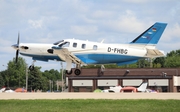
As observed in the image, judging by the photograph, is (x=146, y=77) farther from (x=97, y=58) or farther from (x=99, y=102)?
(x=99, y=102)

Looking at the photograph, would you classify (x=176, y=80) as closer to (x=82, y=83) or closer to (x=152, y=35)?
(x=82, y=83)

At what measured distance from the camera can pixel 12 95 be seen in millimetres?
43562

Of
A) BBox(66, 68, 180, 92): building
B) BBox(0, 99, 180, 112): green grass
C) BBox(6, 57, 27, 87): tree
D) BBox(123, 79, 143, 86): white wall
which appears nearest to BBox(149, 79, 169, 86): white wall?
BBox(66, 68, 180, 92): building

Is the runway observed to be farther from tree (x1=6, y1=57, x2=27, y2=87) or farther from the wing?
tree (x1=6, y1=57, x2=27, y2=87)

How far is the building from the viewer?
8906cm

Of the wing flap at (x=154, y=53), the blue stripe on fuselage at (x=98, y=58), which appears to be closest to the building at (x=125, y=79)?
the blue stripe on fuselage at (x=98, y=58)

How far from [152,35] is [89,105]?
13.9 m

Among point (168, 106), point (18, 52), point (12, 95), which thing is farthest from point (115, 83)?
point (168, 106)

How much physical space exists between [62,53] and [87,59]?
9.09 ft

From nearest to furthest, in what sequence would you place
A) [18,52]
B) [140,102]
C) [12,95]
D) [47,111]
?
[47,111], [140,102], [12,95], [18,52]

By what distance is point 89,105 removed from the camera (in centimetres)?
3650

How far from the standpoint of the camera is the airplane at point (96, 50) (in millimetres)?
45594

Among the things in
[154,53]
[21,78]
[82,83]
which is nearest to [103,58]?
[154,53]

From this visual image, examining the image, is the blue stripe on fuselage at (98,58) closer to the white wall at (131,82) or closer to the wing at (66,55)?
the wing at (66,55)
